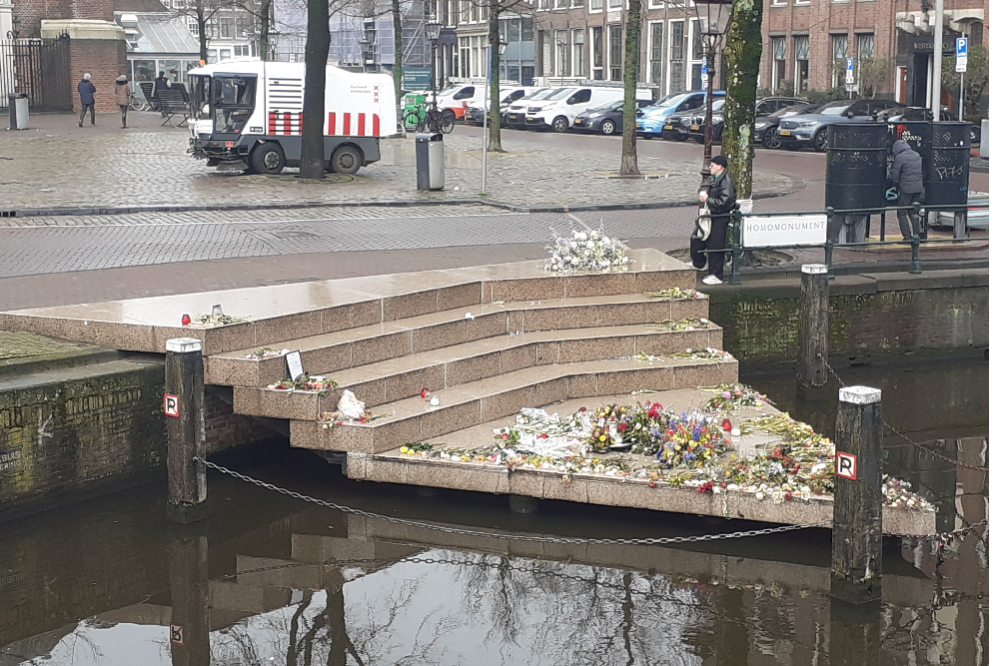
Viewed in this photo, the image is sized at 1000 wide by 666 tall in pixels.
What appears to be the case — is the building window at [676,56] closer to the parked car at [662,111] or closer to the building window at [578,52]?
the building window at [578,52]

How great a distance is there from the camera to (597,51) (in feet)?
197

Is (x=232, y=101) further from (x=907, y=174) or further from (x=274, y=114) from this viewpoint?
(x=907, y=174)

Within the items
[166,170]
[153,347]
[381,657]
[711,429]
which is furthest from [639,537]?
[166,170]

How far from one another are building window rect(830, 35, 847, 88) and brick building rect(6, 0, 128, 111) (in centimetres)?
2444

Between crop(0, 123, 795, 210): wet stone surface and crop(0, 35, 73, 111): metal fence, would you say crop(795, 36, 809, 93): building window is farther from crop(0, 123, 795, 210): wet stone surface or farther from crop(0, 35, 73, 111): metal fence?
crop(0, 35, 73, 111): metal fence

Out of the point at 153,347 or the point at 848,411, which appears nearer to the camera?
the point at 848,411

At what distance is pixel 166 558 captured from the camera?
336 inches

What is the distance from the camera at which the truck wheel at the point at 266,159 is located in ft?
78.3

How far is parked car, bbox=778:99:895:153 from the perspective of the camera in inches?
1340

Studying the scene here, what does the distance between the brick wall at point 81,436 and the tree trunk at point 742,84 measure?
23.2ft

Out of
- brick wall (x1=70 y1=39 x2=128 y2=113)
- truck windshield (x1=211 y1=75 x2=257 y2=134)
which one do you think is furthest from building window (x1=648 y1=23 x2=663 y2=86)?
truck windshield (x1=211 y1=75 x2=257 y2=134)

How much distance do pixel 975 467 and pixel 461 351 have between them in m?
4.30

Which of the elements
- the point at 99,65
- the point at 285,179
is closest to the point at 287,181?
the point at 285,179

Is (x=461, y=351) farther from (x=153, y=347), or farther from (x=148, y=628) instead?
(x=148, y=628)
